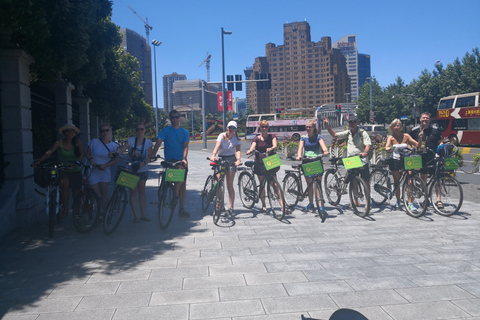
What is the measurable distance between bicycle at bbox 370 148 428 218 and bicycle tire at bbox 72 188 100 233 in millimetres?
5207

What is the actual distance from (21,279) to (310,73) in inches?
6406

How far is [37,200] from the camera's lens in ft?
26.5

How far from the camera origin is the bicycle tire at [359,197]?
7.70 meters

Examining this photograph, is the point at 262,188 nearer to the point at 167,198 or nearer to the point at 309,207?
the point at 309,207

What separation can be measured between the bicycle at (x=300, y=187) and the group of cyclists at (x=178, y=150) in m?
0.27

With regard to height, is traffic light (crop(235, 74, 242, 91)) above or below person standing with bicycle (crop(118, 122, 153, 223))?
above

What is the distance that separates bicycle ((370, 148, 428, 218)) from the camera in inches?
301

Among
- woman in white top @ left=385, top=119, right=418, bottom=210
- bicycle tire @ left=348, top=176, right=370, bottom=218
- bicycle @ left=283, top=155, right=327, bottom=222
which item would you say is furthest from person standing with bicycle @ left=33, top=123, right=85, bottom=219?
woman in white top @ left=385, top=119, right=418, bottom=210

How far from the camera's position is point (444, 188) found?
7648 mm

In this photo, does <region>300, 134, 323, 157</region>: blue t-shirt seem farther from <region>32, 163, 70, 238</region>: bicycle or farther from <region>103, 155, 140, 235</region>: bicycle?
<region>32, 163, 70, 238</region>: bicycle

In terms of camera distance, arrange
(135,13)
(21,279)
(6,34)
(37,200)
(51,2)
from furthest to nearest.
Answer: (135,13)
(37,200)
(6,34)
(51,2)
(21,279)

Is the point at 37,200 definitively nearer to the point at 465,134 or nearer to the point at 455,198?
the point at 455,198

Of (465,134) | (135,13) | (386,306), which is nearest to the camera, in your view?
(386,306)

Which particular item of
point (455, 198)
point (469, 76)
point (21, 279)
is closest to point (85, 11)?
point (21, 279)
